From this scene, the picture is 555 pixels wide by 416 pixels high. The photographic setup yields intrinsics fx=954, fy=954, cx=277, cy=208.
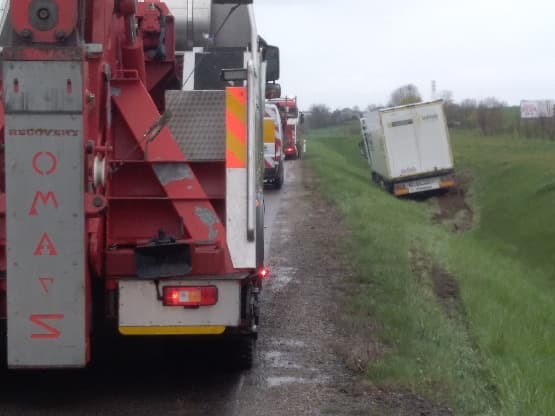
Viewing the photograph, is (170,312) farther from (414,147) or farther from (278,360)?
(414,147)

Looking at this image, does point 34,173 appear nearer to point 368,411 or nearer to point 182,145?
point 182,145

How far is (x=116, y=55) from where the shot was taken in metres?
6.41

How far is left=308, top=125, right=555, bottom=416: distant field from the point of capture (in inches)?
270

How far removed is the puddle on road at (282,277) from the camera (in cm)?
A: 1077

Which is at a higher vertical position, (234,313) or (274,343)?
(234,313)

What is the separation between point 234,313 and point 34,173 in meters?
1.47

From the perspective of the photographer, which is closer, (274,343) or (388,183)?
(274,343)

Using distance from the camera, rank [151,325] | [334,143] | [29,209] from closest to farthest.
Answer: [29,209]
[151,325]
[334,143]

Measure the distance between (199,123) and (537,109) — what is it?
4647 cm

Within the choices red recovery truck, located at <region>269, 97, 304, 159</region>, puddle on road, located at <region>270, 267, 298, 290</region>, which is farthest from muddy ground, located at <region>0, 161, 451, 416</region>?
red recovery truck, located at <region>269, 97, 304, 159</region>

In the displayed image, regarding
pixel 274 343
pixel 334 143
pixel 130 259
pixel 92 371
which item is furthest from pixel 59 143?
pixel 334 143

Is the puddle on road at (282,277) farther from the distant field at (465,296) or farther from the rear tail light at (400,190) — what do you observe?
the rear tail light at (400,190)

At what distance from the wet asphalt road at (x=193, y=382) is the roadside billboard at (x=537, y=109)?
4163 centimetres

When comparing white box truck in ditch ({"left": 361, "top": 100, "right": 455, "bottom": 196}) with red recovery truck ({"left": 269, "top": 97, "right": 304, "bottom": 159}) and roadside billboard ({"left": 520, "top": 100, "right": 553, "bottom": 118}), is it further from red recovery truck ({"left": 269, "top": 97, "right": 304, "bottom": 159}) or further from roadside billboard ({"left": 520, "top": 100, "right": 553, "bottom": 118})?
roadside billboard ({"left": 520, "top": 100, "right": 553, "bottom": 118})
